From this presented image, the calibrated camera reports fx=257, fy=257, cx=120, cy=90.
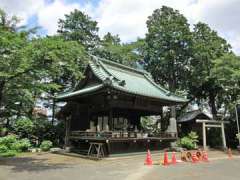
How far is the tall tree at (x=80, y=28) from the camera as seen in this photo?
35531 millimetres

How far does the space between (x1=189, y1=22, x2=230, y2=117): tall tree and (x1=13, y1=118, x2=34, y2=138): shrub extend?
19313 millimetres

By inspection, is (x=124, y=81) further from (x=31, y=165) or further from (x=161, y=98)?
(x=31, y=165)

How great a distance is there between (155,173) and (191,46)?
2328 centimetres

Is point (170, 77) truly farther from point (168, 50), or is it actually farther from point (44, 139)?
point (44, 139)

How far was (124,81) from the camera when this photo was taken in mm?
18250

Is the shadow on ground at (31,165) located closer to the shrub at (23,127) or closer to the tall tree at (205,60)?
the shrub at (23,127)

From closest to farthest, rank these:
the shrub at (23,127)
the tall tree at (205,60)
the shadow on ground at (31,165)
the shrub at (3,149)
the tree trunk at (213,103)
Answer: the shadow on ground at (31,165) < the shrub at (3,149) < the shrub at (23,127) < the tall tree at (205,60) < the tree trunk at (213,103)

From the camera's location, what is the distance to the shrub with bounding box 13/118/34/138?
79.0ft

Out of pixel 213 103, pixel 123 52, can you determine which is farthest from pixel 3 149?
pixel 213 103

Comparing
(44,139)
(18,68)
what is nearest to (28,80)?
(18,68)

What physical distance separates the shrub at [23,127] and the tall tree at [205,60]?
19313mm

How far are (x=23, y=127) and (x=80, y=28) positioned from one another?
18.3 metres

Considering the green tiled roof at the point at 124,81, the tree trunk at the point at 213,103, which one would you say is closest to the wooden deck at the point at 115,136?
the green tiled roof at the point at 124,81

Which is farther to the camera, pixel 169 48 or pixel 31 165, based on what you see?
pixel 169 48
